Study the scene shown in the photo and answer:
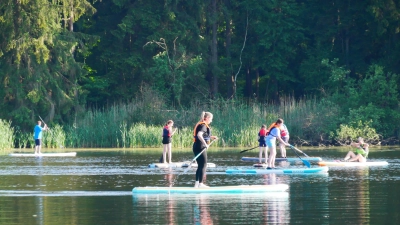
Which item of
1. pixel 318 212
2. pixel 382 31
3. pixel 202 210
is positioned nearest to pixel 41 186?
pixel 202 210

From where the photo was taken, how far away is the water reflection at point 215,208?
47.7 feet

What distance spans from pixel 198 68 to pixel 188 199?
3949 cm

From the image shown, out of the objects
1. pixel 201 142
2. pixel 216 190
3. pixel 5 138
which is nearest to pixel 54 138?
pixel 5 138

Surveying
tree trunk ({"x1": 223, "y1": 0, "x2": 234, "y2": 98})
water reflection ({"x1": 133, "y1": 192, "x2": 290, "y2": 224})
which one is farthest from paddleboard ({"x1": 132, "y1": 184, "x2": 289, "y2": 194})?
tree trunk ({"x1": 223, "y1": 0, "x2": 234, "y2": 98})

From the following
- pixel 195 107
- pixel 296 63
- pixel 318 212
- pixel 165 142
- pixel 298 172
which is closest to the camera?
pixel 318 212

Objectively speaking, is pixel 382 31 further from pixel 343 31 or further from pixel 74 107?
pixel 74 107

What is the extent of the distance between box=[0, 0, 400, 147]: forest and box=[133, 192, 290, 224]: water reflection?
1013 inches

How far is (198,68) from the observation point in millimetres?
57062

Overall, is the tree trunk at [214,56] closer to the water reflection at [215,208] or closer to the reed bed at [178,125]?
the reed bed at [178,125]

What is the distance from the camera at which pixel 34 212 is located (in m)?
15.9

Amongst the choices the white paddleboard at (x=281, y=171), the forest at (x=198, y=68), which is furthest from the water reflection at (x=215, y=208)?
the forest at (x=198, y=68)

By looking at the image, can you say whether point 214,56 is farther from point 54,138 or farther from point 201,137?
point 201,137

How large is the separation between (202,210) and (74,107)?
38.0 metres

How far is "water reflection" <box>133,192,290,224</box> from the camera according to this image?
14547mm
